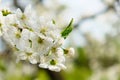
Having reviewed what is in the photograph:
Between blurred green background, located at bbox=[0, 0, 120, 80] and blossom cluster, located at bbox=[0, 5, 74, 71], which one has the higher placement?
blurred green background, located at bbox=[0, 0, 120, 80]

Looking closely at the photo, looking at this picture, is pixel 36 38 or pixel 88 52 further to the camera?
pixel 88 52

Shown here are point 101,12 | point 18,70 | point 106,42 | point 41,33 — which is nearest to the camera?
point 41,33

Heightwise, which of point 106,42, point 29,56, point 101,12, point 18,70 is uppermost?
point 106,42

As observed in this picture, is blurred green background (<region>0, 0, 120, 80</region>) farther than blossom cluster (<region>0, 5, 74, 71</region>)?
Yes

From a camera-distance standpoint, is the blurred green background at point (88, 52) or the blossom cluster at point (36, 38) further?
the blurred green background at point (88, 52)

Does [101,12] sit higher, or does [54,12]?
[54,12]

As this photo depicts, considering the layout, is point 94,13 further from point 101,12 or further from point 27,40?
point 27,40

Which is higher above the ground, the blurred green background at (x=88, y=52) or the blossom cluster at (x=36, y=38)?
the blurred green background at (x=88, y=52)

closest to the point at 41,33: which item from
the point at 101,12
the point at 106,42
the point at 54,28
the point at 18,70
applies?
the point at 54,28
